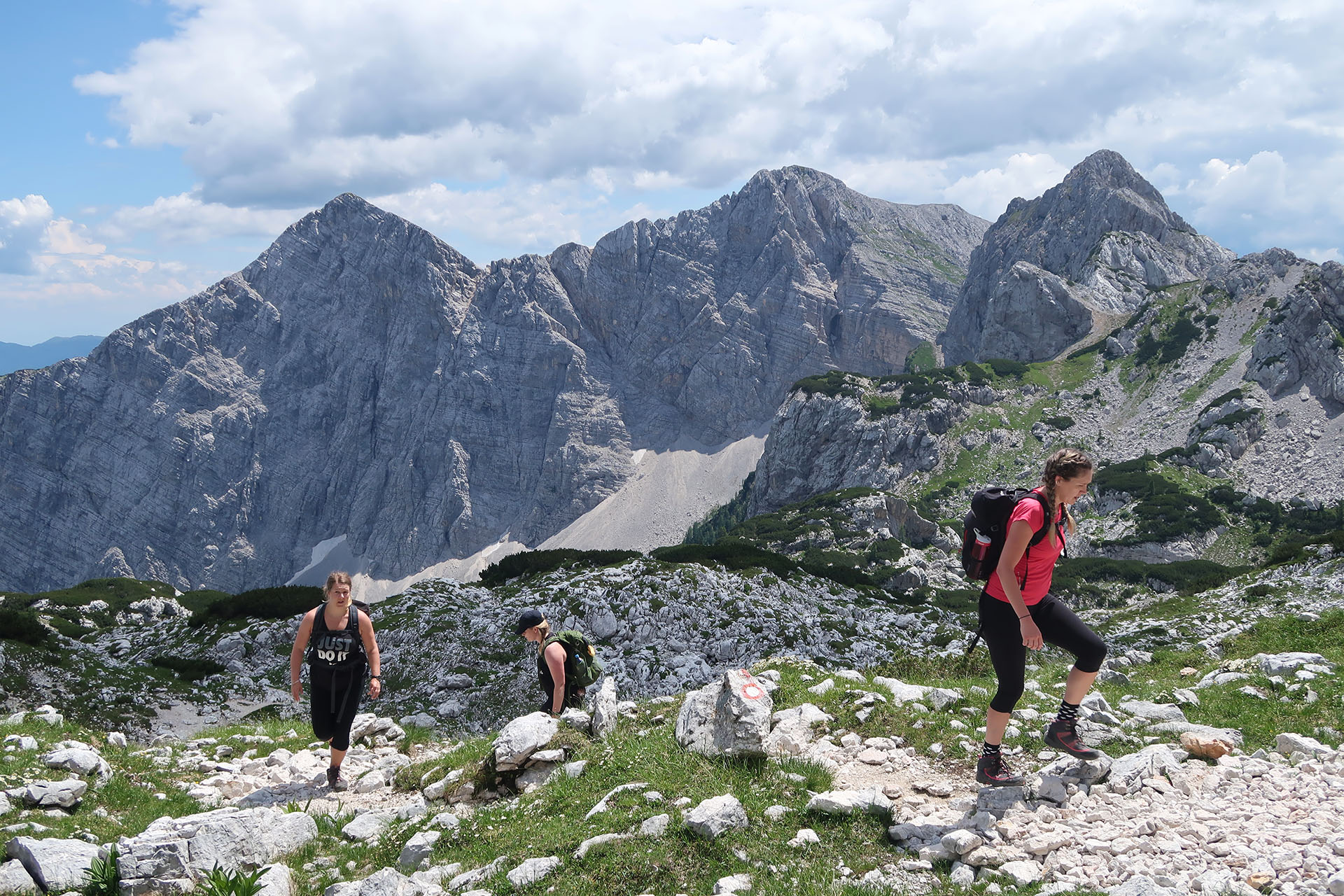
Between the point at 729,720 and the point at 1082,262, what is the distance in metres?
195

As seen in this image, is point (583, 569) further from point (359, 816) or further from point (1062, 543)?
point (1062, 543)

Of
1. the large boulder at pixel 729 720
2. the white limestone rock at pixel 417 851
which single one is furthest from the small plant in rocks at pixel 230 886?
the large boulder at pixel 729 720

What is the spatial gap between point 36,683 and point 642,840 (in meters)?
25.4

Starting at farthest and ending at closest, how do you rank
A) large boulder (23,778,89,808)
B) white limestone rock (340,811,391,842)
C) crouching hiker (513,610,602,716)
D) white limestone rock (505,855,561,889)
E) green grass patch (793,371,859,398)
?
green grass patch (793,371,859,398) → crouching hiker (513,610,602,716) → large boulder (23,778,89,808) → white limestone rock (340,811,391,842) → white limestone rock (505,855,561,889)

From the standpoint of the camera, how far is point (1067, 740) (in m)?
8.65

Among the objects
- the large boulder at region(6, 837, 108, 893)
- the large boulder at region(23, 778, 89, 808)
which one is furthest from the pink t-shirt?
the large boulder at region(23, 778, 89, 808)

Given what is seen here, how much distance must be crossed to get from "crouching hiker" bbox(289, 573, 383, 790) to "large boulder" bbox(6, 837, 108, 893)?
3000 millimetres

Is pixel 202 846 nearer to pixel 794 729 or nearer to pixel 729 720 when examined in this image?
pixel 729 720

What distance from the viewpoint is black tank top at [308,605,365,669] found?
1091 cm

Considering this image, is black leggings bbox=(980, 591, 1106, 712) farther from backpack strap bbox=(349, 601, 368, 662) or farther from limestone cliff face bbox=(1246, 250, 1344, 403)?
limestone cliff face bbox=(1246, 250, 1344, 403)

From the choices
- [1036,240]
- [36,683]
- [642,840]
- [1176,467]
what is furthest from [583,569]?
[1036,240]

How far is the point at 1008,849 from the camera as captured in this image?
705 centimetres

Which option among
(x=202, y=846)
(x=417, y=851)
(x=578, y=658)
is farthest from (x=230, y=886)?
(x=578, y=658)

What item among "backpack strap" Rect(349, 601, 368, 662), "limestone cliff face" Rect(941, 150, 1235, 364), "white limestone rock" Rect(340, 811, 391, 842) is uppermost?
"limestone cliff face" Rect(941, 150, 1235, 364)
